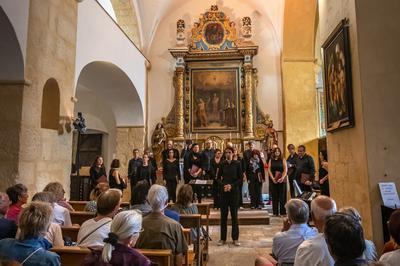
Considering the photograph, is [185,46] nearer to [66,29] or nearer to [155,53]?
[155,53]

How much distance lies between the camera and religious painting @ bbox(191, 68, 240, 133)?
1180 centimetres

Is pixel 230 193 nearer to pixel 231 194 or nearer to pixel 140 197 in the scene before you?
pixel 231 194

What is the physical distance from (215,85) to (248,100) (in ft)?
4.38

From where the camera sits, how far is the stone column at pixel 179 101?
11766mm

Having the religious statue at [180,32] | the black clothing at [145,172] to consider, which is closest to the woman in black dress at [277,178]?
the black clothing at [145,172]

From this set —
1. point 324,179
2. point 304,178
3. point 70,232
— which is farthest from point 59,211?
point 304,178

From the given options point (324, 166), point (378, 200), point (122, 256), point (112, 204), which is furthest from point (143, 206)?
point (324, 166)

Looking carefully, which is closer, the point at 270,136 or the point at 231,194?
the point at 231,194

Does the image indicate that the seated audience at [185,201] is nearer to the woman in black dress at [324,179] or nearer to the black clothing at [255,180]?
the woman in black dress at [324,179]

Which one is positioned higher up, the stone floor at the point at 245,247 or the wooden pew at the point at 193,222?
the wooden pew at the point at 193,222

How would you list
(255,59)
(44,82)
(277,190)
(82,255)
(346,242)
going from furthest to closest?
(255,59) → (277,190) → (44,82) → (82,255) → (346,242)

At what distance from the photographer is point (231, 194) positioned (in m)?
5.17

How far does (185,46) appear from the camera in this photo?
12164mm

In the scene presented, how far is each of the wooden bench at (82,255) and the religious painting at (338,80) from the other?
9.45ft
